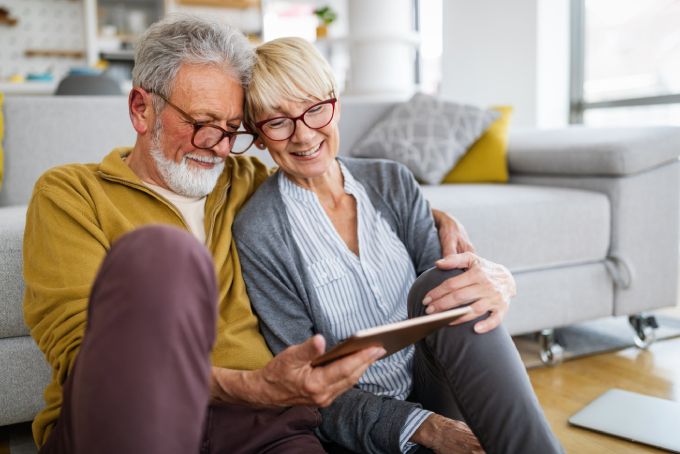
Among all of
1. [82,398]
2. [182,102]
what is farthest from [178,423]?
[182,102]

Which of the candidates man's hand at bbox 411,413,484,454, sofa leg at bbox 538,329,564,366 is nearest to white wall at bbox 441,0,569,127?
sofa leg at bbox 538,329,564,366

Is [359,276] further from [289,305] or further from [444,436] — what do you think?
[444,436]

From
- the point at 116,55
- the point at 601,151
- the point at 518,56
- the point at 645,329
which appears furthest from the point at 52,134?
the point at 116,55

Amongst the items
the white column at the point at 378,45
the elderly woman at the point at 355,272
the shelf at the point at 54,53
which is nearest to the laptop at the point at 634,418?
the elderly woman at the point at 355,272

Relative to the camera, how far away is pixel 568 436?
162 centimetres

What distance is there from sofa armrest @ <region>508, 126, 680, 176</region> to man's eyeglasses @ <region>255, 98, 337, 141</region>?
1254 millimetres

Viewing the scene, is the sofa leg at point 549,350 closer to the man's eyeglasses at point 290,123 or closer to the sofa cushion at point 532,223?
the sofa cushion at point 532,223

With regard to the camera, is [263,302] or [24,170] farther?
[24,170]

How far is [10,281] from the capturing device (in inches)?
58.7

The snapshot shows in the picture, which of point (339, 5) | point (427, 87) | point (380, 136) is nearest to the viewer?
point (380, 136)

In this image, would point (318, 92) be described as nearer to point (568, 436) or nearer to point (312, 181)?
point (312, 181)

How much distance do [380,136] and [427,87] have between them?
4118 millimetres

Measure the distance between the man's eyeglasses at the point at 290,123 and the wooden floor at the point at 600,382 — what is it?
947 mm

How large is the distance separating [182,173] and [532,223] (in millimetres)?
1203
